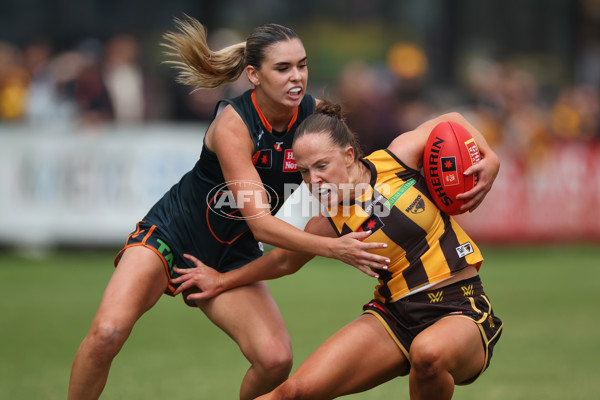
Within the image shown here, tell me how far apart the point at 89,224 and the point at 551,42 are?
11481mm

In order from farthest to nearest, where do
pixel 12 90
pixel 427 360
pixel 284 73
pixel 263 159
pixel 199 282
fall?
pixel 12 90 < pixel 199 282 < pixel 263 159 < pixel 284 73 < pixel 427 360

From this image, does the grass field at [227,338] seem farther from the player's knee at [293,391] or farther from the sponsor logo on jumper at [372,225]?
the sponsor logo on jumper at [372,225]

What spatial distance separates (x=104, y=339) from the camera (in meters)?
4.32

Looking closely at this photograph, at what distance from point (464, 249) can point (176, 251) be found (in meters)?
1.63

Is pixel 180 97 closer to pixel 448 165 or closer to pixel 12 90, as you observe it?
pixel 12 90

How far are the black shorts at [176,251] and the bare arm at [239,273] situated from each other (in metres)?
0.06

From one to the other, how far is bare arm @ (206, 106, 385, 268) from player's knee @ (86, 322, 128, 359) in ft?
2.84

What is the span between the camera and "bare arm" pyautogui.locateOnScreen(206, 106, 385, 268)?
4.06 meters

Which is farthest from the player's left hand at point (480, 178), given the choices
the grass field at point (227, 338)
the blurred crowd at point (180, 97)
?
the blurred crowd at point (180, 97)

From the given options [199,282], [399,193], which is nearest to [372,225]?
[399,193]

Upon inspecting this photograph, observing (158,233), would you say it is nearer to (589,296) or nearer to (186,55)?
(186,55)

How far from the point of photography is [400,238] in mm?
4305

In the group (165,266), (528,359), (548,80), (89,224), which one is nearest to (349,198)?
(165,266)

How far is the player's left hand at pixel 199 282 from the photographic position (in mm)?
4832
